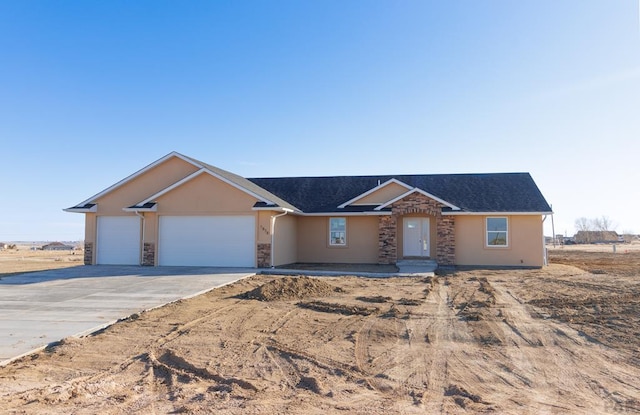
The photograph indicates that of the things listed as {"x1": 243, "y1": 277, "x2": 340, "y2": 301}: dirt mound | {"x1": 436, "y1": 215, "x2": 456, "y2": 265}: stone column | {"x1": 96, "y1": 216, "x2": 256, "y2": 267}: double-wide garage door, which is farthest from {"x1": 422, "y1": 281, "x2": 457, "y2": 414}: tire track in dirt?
{"x1": 96, "y1": 216, "x2": 256, "y2": 267}: double-wide garage door

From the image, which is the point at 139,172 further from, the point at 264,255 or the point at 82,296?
the point at 82,296

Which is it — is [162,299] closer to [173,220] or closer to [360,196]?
[173,220]

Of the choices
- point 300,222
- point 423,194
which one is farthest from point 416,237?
point 300,222

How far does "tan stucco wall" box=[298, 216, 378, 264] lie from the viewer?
21.7 meters

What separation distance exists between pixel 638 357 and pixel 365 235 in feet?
51.1

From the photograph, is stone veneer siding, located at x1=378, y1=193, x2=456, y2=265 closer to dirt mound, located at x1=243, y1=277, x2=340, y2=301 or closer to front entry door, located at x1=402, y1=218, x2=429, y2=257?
front entry door, located at x1=402, y1=218, x2=429, y2=257

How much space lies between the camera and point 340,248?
22047mm

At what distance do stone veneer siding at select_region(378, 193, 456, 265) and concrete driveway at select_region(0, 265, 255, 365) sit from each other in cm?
669

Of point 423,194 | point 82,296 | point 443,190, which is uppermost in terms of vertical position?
point 443,190

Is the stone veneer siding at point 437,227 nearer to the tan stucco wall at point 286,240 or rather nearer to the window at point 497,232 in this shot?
the window at point 497,232

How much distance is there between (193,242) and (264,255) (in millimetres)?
3280

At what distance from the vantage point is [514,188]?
22047 mm

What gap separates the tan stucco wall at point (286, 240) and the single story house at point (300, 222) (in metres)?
0.04

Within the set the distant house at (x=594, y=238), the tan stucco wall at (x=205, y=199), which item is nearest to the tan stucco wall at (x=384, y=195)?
the tan stucco wall at (x=205, y=199)
